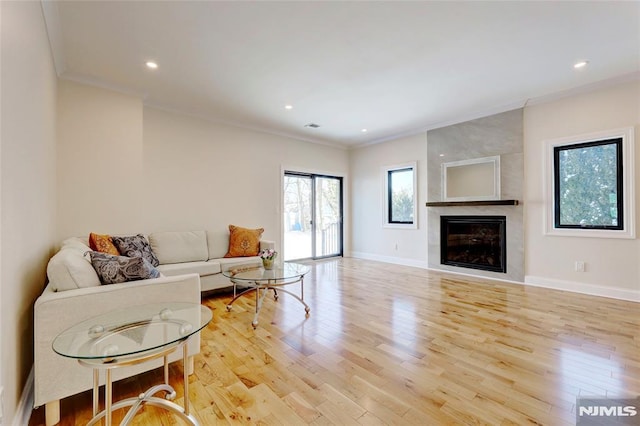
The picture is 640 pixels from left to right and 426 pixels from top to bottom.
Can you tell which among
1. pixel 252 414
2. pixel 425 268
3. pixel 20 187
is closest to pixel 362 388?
pixel 252 414

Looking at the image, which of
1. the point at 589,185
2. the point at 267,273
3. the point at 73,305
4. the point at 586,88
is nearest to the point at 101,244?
the point at 73,305

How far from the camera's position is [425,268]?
220 inches

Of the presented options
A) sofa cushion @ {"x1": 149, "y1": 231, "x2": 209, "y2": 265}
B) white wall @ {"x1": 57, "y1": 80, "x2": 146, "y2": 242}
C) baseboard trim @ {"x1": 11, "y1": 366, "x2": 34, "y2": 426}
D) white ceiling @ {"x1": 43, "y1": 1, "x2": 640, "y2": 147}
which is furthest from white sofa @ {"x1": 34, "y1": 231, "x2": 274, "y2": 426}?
white ceiling @ {"x1": 43, "y1": 1, "x2": 640, "y2": 147}

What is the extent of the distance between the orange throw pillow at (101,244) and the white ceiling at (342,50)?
6.13 ft

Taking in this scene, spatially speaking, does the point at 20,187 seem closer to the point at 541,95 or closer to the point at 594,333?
the point at 594,333

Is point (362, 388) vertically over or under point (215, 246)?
under

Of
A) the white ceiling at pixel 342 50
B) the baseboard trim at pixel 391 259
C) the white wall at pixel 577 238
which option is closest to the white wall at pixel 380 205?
the baseboard trim at pixel 391 259

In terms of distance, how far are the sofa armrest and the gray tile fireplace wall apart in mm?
4860

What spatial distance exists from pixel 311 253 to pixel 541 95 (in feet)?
16.0

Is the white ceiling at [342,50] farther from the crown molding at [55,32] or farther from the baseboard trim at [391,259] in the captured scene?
the baseboard trim at [391,259]

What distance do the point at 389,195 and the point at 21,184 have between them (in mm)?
5719

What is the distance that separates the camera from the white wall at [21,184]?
1.37 meters

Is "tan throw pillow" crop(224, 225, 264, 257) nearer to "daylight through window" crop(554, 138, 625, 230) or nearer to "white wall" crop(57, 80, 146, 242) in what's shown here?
"white wall" crop(57, 80, 146, 242)

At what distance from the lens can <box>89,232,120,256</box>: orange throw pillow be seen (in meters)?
2.91
